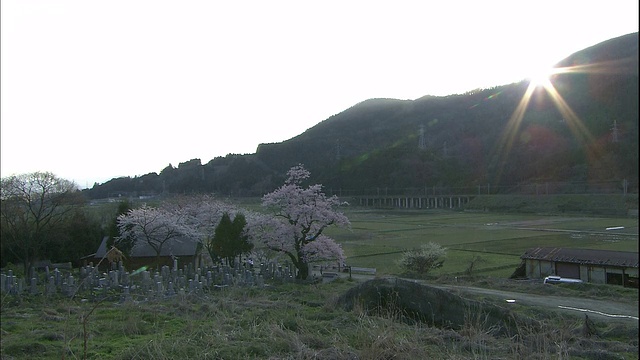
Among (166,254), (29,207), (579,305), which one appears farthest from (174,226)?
(579,305)

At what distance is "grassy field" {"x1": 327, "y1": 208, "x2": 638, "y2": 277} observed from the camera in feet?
102

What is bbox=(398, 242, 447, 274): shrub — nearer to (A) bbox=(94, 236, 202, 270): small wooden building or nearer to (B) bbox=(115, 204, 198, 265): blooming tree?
(A) bbox=(94, 236, 202, 270): small wooden building

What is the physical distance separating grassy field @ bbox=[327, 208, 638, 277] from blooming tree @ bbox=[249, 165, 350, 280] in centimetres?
506

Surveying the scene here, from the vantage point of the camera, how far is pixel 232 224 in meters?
25.7

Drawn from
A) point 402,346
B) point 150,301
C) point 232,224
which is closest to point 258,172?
point 232,224

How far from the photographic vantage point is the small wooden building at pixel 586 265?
22.5 metres

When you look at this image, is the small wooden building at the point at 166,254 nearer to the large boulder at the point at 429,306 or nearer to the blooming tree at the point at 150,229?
the blooming tree at the point at 150,229

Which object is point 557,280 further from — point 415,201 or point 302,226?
point 415,201

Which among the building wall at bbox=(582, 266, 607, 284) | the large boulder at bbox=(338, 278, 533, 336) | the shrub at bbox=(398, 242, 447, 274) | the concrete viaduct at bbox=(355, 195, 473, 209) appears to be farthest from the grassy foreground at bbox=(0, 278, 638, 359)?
the concrete viaduct at bbox=(355, 195, 473, 209)

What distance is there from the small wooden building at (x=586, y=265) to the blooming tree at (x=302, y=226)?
1017cm

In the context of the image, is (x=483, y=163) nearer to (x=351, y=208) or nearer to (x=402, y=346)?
(x=351, y=208)

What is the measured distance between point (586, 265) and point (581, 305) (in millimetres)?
7739

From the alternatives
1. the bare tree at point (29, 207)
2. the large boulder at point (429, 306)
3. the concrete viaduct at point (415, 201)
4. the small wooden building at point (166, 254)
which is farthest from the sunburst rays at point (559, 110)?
the large boulder at point (429, 306)

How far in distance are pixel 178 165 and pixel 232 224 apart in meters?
61.7
